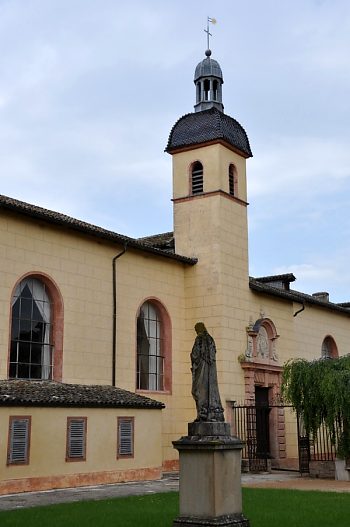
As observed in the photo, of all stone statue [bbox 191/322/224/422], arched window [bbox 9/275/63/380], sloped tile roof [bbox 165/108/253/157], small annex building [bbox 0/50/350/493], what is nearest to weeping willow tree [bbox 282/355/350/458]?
small annex building [bbox 0/50/350/493]

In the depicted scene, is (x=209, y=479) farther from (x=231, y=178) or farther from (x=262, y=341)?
(x=231, y=178)

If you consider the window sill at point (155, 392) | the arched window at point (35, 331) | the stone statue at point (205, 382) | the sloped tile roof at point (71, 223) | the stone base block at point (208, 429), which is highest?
the sloped tile roof at point (71, 223)

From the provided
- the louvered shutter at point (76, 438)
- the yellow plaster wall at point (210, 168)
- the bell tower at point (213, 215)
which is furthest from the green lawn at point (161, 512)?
the yellow plaster wall at point (210, 168)

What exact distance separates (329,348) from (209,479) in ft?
84.4

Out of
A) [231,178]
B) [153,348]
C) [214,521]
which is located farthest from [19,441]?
[231,178]

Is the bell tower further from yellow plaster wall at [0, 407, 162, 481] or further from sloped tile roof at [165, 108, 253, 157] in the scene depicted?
yellow plaster wall at [0, 407, 162, 481]

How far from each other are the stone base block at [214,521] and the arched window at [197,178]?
17.3 metres

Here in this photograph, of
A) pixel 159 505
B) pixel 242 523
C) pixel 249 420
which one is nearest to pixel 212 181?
pixel 249 420

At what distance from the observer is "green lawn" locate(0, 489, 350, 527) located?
11586 millimetres

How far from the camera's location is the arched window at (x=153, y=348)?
23797 millimetres

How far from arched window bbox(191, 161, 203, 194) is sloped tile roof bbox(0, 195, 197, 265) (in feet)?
9.22

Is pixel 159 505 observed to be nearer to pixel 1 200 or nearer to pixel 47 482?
pixel 47 482

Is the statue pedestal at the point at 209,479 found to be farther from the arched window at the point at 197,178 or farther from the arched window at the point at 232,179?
the arched window at the point at 232,179

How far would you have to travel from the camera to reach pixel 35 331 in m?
20.3
